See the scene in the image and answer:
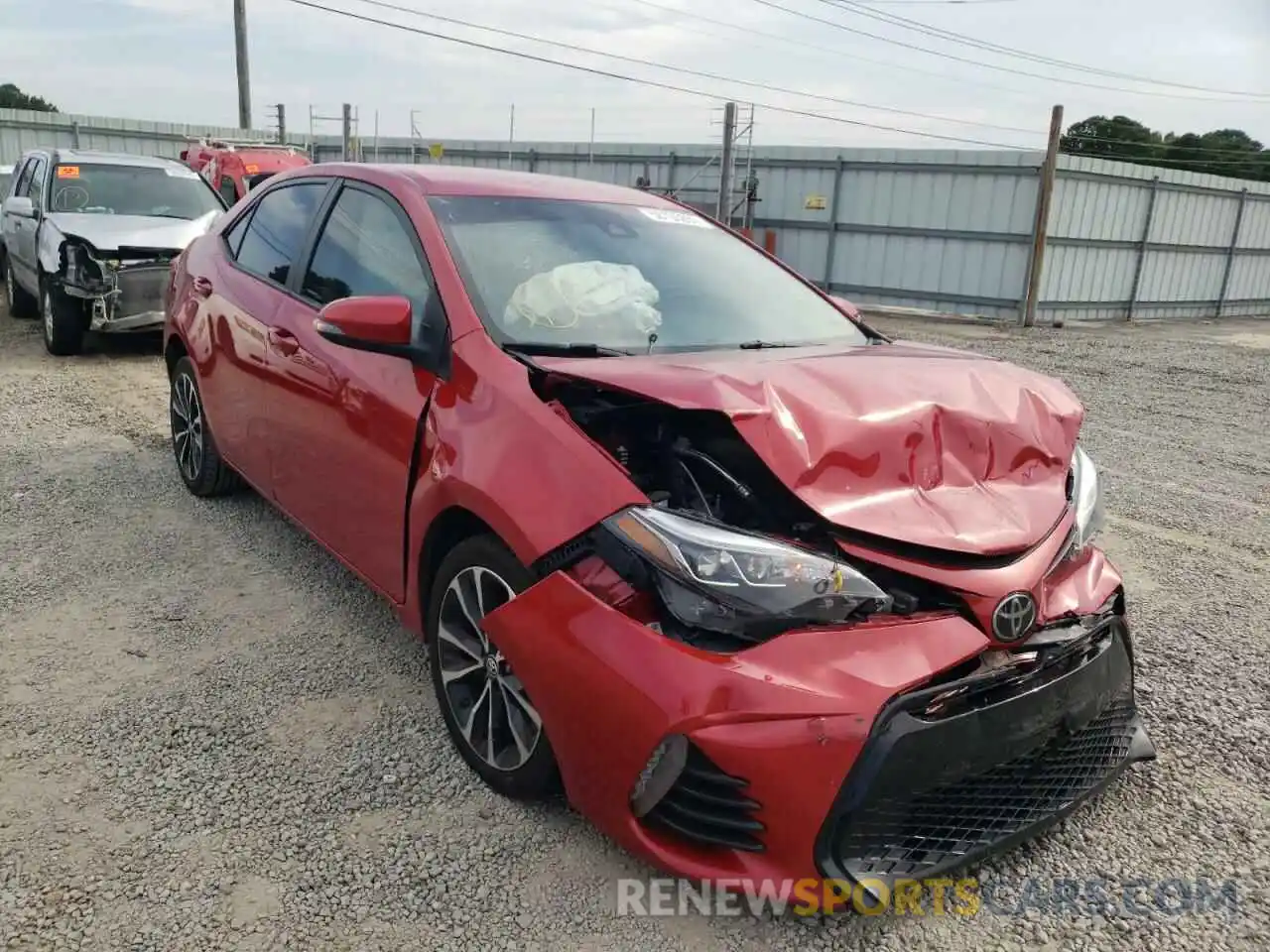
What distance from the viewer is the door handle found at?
11.8ft

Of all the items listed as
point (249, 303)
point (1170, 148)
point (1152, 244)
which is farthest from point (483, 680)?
point (1170, 148)

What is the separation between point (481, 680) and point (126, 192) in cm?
869

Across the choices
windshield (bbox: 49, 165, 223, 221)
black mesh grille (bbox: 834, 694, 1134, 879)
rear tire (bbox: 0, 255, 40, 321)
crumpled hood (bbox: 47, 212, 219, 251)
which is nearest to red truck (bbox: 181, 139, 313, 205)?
rear tire (bbox: 0, 255, 40, 321)

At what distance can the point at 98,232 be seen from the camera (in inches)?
335

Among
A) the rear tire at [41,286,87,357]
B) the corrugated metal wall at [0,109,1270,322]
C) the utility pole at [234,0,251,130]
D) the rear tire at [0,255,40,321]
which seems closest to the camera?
the rear tire at [41,286,87,357]

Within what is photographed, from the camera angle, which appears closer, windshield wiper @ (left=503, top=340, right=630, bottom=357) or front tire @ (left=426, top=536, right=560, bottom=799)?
front tire @ (left=426, top=536, right=560, bottom=799)

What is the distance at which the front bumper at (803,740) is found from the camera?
6.44 feet

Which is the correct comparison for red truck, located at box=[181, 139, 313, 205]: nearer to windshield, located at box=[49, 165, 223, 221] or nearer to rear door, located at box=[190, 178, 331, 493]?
windshield, located at box=[49, 165, 223, 221]

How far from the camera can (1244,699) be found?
3.32 metres

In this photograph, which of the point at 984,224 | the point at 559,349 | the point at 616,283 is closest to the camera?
the point at 559,349

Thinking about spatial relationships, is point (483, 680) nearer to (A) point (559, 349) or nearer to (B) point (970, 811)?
(A) point (559, 349)

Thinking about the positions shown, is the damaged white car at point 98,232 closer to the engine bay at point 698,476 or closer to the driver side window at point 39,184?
the driver side window at point 39,184

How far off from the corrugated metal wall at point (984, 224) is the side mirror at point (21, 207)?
12.2m

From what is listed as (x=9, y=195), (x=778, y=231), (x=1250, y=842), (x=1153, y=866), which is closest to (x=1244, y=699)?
(x=1250, y=842)
